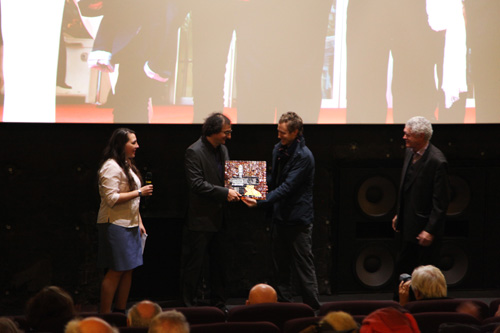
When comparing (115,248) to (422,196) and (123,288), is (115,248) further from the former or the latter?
(422,196)

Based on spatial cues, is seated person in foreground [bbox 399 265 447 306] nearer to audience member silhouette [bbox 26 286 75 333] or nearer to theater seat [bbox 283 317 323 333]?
theater seat [bbox 283 317 323 333]

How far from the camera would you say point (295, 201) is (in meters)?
5.11

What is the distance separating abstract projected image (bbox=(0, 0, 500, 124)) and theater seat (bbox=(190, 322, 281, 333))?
2.93 meters

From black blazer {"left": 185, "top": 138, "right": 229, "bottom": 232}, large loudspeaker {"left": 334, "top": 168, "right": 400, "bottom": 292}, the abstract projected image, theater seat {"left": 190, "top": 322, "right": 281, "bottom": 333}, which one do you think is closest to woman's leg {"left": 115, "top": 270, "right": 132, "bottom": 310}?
black blazer {"left": 185, "top": 138, "right": 229, "bottom": 232}

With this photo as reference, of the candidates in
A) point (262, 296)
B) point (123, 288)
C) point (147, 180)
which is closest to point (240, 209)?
point (147, 180)

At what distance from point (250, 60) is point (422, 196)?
1.97 meters

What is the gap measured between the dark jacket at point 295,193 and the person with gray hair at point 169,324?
97.0 inches

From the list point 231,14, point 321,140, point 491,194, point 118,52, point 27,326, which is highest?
point 231,14

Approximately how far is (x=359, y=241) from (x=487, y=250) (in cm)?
128

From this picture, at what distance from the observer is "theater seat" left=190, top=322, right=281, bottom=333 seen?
9.98 feet

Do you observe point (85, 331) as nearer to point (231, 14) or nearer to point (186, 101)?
point (186, 101)

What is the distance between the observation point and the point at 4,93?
546 centimetres

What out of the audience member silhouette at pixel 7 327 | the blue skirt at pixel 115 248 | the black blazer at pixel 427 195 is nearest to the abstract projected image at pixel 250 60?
the black blazer at pixel 427 195

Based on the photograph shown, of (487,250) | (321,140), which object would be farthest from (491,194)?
(321,140)
